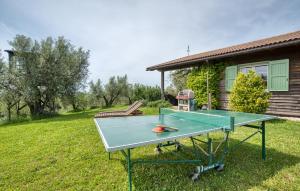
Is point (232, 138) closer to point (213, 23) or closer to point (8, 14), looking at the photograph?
point (213, 23)

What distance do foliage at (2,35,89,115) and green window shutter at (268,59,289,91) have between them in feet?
42.6

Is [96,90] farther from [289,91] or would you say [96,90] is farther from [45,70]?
[289,91]

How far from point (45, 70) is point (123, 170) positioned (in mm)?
11335

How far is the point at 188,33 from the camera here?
14211mm

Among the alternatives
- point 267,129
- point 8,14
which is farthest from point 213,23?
point 8,14

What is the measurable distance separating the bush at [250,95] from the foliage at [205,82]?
8.48ft

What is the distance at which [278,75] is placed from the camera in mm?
7887

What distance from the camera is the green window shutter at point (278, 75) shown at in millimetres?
7672

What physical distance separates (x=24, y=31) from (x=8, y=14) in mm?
3166

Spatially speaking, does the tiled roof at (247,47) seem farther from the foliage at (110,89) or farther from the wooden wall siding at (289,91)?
the foliage at (110,89)

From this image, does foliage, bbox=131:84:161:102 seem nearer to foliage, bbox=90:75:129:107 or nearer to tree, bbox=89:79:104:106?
foliage, bbox=90:75:129:107

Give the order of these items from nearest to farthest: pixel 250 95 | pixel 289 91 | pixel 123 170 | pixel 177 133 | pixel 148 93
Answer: pixel 177 133 < pixel 123 170 < pixel 250 95 < pixel 289 91 < pixel 148 93

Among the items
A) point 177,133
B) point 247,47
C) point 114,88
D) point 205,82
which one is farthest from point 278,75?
point 114,88

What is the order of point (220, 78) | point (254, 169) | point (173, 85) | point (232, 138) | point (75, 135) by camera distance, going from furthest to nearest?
1. point (173, 85)
2. point (220, 78)
3. point (75, 135)
4. point (232, 138)
5. point (254, 169)
